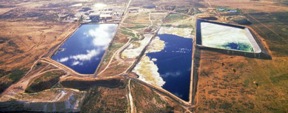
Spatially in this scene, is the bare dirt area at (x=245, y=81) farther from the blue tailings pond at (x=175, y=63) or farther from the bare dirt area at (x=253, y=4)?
the bare dirt area at (x=253, y=4)

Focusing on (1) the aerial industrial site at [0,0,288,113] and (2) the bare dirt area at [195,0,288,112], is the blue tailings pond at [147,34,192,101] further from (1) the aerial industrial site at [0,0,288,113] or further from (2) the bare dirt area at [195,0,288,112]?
(2) the bare dirt area at [195,0,288,112]

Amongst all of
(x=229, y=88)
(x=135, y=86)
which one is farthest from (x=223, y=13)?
(x=135, y=86)

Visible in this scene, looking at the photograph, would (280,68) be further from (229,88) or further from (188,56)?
(188,56)

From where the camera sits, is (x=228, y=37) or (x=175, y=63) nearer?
(x=175, y=63)

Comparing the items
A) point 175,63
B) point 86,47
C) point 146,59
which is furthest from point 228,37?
point 86,47

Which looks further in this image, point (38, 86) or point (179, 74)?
point (179, 74)

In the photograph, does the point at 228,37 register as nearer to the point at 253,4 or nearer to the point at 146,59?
the point at 146,59
